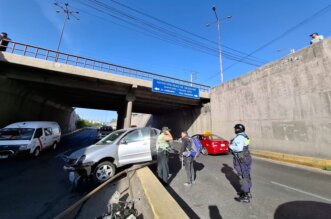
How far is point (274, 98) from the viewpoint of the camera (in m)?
12.6

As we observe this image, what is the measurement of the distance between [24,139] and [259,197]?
12.2 metres

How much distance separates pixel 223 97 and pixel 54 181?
54.8ft

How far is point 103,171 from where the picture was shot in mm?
5980

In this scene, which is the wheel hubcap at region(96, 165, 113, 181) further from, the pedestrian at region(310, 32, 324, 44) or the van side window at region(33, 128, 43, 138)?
the pedestrian at region(310, 32, 324, 44)

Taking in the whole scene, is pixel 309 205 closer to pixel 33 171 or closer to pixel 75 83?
pixel 33 171

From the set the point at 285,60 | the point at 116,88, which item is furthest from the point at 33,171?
the point at 285,60

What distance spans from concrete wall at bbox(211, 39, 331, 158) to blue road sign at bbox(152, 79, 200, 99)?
17.7ft

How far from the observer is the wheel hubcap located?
19.2ft

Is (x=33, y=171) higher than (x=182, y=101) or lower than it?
lower

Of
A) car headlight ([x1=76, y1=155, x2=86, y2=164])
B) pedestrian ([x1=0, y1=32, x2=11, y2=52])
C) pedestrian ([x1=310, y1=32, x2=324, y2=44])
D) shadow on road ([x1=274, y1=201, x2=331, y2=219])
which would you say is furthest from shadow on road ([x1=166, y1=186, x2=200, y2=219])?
pedestrian ([x1=0, y1=32, x2=11, y2=52])

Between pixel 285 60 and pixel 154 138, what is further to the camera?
pixel 285 60

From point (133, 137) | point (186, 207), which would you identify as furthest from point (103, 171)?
point (186, 207)

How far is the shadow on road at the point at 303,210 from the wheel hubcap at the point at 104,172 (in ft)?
16.3

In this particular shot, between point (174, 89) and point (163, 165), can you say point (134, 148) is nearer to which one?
point (163, 165)
